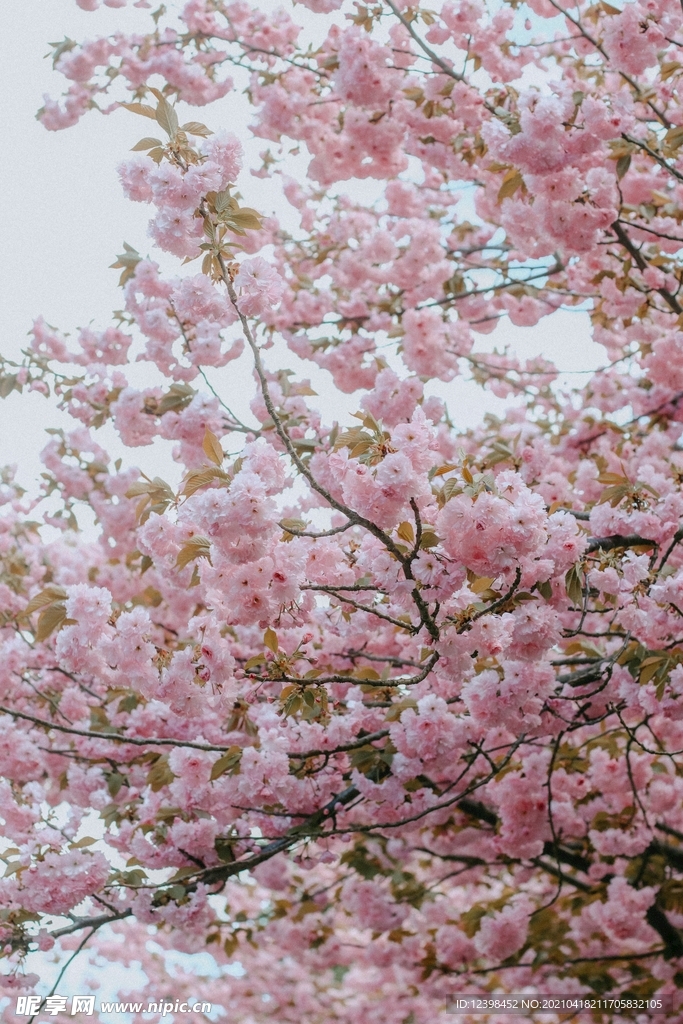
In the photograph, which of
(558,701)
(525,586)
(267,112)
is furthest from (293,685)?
(267,112)

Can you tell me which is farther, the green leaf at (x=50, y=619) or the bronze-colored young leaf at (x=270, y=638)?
the green leaf at (x=50, y=619)

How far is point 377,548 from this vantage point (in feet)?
6.24

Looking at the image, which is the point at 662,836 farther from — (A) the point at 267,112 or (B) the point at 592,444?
(A) the point at 267,112

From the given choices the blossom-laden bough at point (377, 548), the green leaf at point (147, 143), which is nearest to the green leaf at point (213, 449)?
the blossom-laden bough at point (377, 548)

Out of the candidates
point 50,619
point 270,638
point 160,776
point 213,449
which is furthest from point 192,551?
point 160,776

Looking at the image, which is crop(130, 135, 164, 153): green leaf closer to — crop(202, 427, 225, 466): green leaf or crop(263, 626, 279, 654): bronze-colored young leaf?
crop(202, 427, 225, 466): green leaf

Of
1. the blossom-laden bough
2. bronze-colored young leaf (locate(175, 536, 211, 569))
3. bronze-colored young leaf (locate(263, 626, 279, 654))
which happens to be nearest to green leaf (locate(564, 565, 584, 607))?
the blossom-laden bough

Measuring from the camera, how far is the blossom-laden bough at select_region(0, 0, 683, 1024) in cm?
196

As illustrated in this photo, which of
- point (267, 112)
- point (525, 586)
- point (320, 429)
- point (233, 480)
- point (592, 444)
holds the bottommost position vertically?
point (525, 586)

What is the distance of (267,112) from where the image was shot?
4.27 meters

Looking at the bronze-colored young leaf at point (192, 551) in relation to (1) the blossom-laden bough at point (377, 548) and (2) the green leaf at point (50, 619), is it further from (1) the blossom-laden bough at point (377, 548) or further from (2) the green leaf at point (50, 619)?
(2) the green leaf at point (50, 619)

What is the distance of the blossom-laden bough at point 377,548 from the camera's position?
1.96m

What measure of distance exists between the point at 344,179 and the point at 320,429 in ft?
7.11

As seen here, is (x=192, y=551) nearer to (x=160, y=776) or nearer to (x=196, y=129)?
(x=196, y=129)
